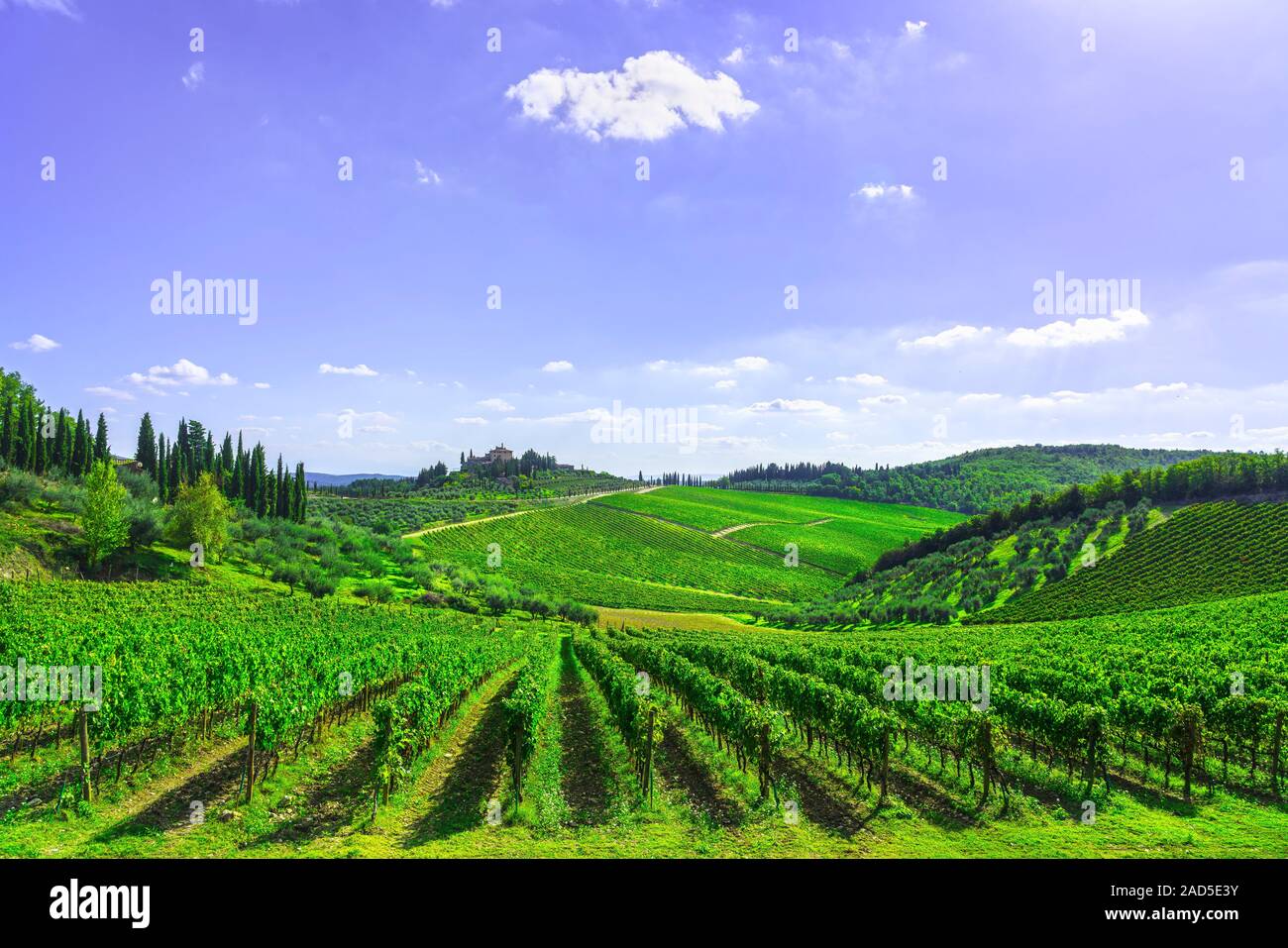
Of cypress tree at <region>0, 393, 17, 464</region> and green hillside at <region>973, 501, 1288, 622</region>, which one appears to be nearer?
green hillside at <region>973, 501, 1288, 622</region>

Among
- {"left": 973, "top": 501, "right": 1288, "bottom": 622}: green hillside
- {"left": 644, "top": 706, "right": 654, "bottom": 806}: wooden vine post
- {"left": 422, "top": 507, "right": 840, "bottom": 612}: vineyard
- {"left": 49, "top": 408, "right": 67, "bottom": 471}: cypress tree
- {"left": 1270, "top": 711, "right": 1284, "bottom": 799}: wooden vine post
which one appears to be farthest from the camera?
{"left": 422, "top": 507, "right": 840, "bottom": 612}: vineyard

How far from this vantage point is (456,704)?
33469mm

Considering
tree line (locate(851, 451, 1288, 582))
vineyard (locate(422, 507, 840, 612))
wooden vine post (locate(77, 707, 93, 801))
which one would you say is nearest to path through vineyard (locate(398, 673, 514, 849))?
wooden vine post (locate(77, 707, 93, 801))

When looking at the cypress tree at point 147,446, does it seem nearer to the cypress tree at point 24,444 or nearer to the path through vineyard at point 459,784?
the cypress tree at point 24,444

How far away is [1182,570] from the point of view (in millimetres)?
79125

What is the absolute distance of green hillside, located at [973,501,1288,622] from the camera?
71.9m

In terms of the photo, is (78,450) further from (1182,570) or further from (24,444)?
(1182,570)

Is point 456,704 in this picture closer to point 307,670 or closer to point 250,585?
point 307,670

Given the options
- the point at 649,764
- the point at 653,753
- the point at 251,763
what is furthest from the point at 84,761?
the point at 653,753

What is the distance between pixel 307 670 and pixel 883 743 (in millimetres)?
25994

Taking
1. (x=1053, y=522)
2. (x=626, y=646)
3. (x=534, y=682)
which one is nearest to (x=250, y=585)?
(x=626, y=646)

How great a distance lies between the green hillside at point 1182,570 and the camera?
2832 inches

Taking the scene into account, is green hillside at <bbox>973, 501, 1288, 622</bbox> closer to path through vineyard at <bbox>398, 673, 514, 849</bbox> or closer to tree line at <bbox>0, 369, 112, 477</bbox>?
path through vineyard at <bbox>398, 673, 514, 849</bbox>

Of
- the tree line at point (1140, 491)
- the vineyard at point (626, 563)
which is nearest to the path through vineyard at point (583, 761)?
the vineyard at point (626, 563)
